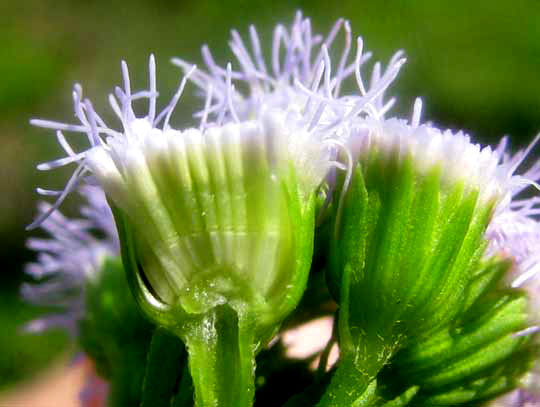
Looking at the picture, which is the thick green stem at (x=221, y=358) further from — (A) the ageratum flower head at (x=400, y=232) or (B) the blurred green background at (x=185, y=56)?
(B) the blurred green background at (x=185, y=56)

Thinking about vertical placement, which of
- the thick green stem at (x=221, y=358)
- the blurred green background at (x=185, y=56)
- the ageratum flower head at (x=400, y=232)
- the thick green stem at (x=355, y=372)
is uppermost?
the ageratum flower head at (x=400, y=232)

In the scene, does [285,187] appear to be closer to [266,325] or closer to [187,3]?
[266,325]

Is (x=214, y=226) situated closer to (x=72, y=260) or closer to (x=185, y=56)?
(x=72, y=260)

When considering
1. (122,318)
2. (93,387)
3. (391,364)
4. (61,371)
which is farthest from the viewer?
(61,371)

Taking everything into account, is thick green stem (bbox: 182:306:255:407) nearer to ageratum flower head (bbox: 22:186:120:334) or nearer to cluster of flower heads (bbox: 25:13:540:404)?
cluster of flower heads (bbox: 25:13:540:404)

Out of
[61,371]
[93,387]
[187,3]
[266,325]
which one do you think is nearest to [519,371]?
[266,325]

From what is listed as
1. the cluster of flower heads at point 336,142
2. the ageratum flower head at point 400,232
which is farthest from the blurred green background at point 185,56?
the ageratum flower head at point 400,232

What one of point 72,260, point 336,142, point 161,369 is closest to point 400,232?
point 336,142

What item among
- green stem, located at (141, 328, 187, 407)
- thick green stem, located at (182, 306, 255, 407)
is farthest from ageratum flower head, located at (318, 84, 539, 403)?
green stem, located at (141, 328, 187, 407)
